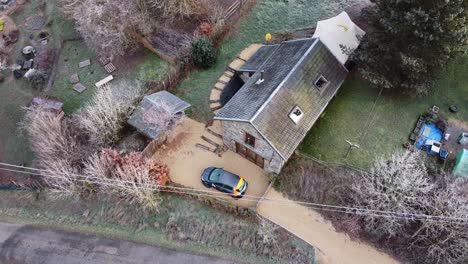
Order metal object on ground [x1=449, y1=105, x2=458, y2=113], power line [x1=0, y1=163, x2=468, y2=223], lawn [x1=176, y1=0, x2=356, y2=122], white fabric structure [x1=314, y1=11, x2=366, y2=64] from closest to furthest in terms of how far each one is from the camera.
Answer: power line [x1=0, y1=163, x2=468, y2=223] < metal object on ground [x1=449, y1=105, x2=458, y2=113] < white fabric structure [x1=314, y1=11, x2=366, y2=64] < lawn [x1=176, y1=0, x2=356, y2=122]

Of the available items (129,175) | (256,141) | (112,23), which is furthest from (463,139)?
(112,23)

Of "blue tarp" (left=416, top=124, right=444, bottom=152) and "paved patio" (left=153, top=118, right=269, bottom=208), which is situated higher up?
"blue tarp" (left=416, top=124, right=444, bottom=152)

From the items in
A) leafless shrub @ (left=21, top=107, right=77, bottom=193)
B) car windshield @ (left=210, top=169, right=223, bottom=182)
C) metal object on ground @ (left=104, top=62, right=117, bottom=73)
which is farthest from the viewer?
metal object on ground @ (left=104, top=62, right=117, bottom=73)

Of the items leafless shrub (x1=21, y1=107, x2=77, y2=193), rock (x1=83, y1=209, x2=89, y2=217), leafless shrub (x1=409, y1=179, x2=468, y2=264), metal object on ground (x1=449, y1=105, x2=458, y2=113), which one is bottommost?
rock (x1=83, y1=209, x2=89, y2=217)

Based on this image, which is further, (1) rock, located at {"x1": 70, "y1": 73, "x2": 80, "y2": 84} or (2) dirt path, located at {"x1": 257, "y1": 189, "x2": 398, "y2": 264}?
(1) rock, located at {"x1": 70, "y1": 73, "x2": 80, "y2": 84}

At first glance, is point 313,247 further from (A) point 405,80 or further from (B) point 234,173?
(A) point 405,80

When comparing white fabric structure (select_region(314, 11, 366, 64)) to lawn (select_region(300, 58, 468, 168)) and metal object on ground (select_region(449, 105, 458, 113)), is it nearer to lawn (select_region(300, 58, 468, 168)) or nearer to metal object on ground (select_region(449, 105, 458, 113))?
lawn (select_region(300, 58, 468, 168))

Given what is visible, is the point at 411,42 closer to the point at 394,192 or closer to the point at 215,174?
the point at 394,192

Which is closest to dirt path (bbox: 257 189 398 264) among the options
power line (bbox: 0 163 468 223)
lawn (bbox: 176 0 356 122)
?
power line (bbox: 0 163 468 223)
